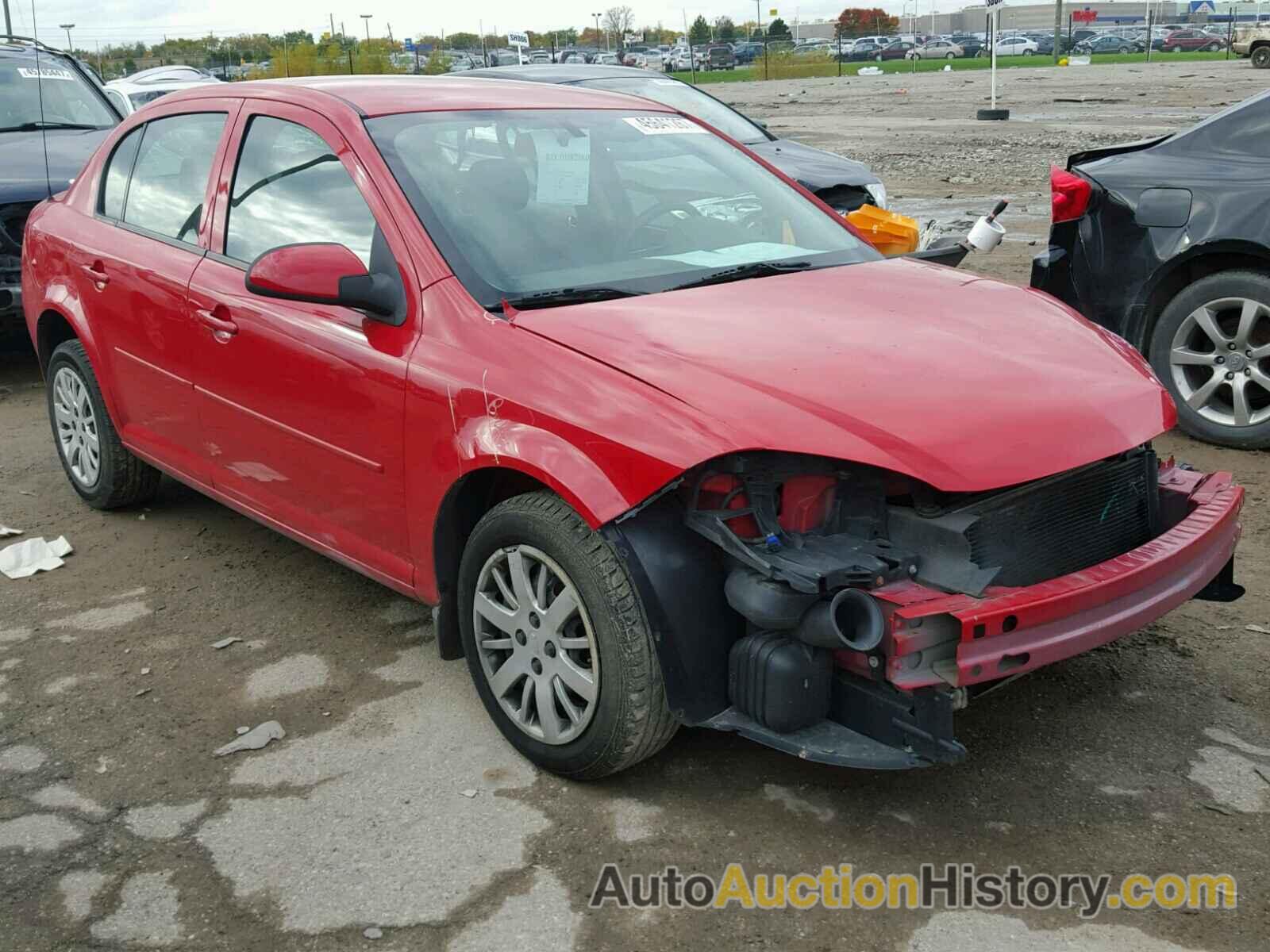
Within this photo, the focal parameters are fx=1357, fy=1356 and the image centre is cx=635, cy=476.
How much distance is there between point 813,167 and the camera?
10125 mm

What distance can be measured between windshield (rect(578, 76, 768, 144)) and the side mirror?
730cm

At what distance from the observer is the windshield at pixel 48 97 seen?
372 inches

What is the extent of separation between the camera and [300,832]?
3271mm

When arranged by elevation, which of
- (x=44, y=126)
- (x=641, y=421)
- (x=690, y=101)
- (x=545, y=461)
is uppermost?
(x=690, y=101)

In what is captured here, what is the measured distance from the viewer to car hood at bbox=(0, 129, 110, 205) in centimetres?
827

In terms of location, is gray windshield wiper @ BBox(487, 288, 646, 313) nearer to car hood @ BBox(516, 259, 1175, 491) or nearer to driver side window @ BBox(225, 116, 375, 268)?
car hood @ BBox(516, 259, 1175, 491)

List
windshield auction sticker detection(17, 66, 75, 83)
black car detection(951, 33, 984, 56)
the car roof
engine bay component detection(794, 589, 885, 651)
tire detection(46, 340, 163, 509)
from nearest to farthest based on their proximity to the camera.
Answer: engine bay component detection(794, 589, 885, 651) < the car roof < tire detection(46, 340, 163, 509) < windshield auction sticker detection(17, 66, 75, 83) < black car detection(951, 33, 984, 56)

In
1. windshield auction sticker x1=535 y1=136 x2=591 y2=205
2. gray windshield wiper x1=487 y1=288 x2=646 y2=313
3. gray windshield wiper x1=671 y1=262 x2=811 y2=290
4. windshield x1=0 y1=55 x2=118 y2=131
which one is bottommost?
gray windshield wiper x1=487 y1=288 x2=646 y2=313

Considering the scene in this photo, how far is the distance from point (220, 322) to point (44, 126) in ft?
19.9

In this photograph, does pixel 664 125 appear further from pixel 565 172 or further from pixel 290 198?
pixel 290 198

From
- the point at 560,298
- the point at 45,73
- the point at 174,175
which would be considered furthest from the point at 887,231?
the point at 45,73

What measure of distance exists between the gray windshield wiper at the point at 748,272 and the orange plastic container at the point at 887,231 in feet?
6.66

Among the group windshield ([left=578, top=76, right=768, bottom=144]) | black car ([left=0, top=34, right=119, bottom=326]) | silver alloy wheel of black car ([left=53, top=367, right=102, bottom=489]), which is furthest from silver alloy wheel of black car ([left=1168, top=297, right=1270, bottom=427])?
black car ([left=0, top=34, right=119, bottom=326])

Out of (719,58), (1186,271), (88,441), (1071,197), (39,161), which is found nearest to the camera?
(88,441)
